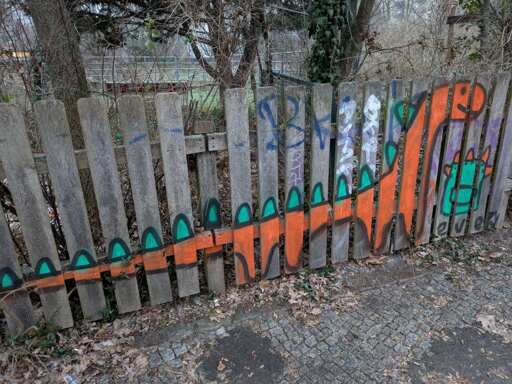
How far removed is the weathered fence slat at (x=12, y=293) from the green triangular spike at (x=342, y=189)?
226cm

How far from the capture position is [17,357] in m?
2.28

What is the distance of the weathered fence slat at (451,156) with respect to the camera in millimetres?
2977

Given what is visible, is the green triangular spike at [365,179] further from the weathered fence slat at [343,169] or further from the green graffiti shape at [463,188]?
the green graffiti shape at [463,188]

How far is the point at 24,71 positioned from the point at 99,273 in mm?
1678

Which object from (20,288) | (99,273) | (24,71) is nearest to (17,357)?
(20,288)

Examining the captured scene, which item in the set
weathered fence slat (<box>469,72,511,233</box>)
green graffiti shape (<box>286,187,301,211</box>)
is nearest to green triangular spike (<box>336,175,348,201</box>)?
green graffiti shape (<box>286,187,301,211</box>)

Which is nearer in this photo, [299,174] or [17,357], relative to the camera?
[17,357]

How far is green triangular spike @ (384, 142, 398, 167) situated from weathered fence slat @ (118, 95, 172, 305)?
1802mm

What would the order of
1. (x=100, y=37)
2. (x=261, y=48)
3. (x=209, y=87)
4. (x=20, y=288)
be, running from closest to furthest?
(x=20, y=288), (x=209, y=87), (x=100, y=37), (x=261, y=48)

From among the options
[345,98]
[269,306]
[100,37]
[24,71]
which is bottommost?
[269,306]

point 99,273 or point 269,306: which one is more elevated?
point 99,273

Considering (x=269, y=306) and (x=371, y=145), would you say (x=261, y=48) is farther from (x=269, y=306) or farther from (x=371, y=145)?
(x=269, y=306)

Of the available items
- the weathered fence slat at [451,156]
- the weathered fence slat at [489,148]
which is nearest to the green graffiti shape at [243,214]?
the weathered fence slat at [451,156]

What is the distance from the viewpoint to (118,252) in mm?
2479
